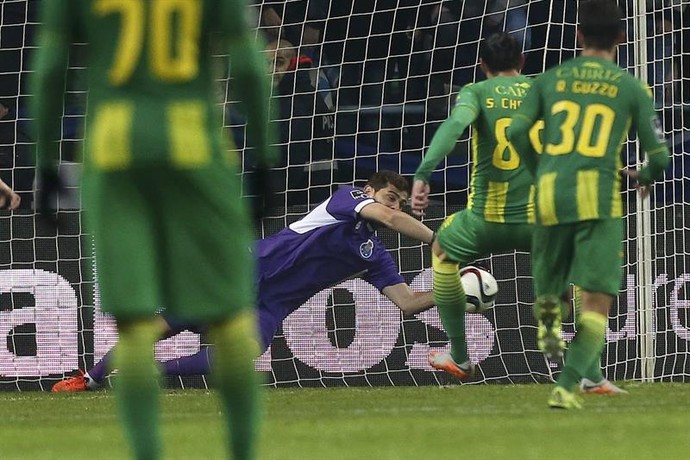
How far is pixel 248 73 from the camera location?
4.35 m

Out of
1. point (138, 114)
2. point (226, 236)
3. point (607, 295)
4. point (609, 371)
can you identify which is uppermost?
point (138, 114)

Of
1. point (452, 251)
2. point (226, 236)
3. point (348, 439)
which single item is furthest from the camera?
point (452, 251)

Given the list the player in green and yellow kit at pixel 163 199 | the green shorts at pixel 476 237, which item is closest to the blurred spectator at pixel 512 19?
the green shorts at pixel 476 237

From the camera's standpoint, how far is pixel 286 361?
10.9 meters

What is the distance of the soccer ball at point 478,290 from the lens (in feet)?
32.3

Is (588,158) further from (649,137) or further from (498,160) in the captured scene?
(498,160)

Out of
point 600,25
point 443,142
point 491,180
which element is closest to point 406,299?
point 491,180

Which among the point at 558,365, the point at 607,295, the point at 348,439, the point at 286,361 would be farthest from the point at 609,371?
the point at 348,439

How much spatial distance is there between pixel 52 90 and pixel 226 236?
24.8 inches

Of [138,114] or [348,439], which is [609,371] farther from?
[138,114]

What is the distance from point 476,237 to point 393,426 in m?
2.47

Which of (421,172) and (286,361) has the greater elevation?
(421,172)

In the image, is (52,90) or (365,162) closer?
(52,90)

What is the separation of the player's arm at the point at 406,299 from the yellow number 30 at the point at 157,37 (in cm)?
614
